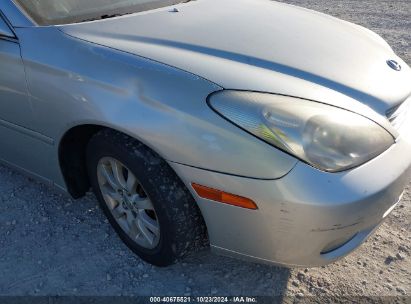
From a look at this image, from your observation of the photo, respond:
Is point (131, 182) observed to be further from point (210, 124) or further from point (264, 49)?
point (264, 49)

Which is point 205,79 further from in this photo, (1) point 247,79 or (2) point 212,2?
(2) point 212,2

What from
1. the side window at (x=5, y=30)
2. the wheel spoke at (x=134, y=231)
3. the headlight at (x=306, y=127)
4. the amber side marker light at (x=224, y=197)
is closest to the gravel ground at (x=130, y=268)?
the wheel spoke at (x=134, y=231)

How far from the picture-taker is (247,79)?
1.93 metres

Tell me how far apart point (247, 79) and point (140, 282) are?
1.12 meters

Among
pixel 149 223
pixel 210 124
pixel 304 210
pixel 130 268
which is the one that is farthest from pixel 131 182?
pixel 304 210

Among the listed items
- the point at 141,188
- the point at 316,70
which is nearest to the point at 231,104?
the point at 316,70

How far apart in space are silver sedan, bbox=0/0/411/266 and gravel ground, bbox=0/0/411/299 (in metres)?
0.14

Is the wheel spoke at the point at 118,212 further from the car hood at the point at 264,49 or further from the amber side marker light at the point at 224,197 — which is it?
the car hood at the point at 264,49

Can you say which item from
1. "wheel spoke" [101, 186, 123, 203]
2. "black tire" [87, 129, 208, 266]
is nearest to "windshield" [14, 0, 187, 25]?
"black tire" [87, 129, 208, 266]

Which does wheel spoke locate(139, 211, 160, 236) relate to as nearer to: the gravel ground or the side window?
the gravel ground

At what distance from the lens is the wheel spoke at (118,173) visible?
219cm

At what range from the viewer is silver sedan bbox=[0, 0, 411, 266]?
5.74 feet

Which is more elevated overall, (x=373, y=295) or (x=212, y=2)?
(x=212, y=2)

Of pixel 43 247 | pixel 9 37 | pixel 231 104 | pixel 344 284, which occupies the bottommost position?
pixel 43 247
